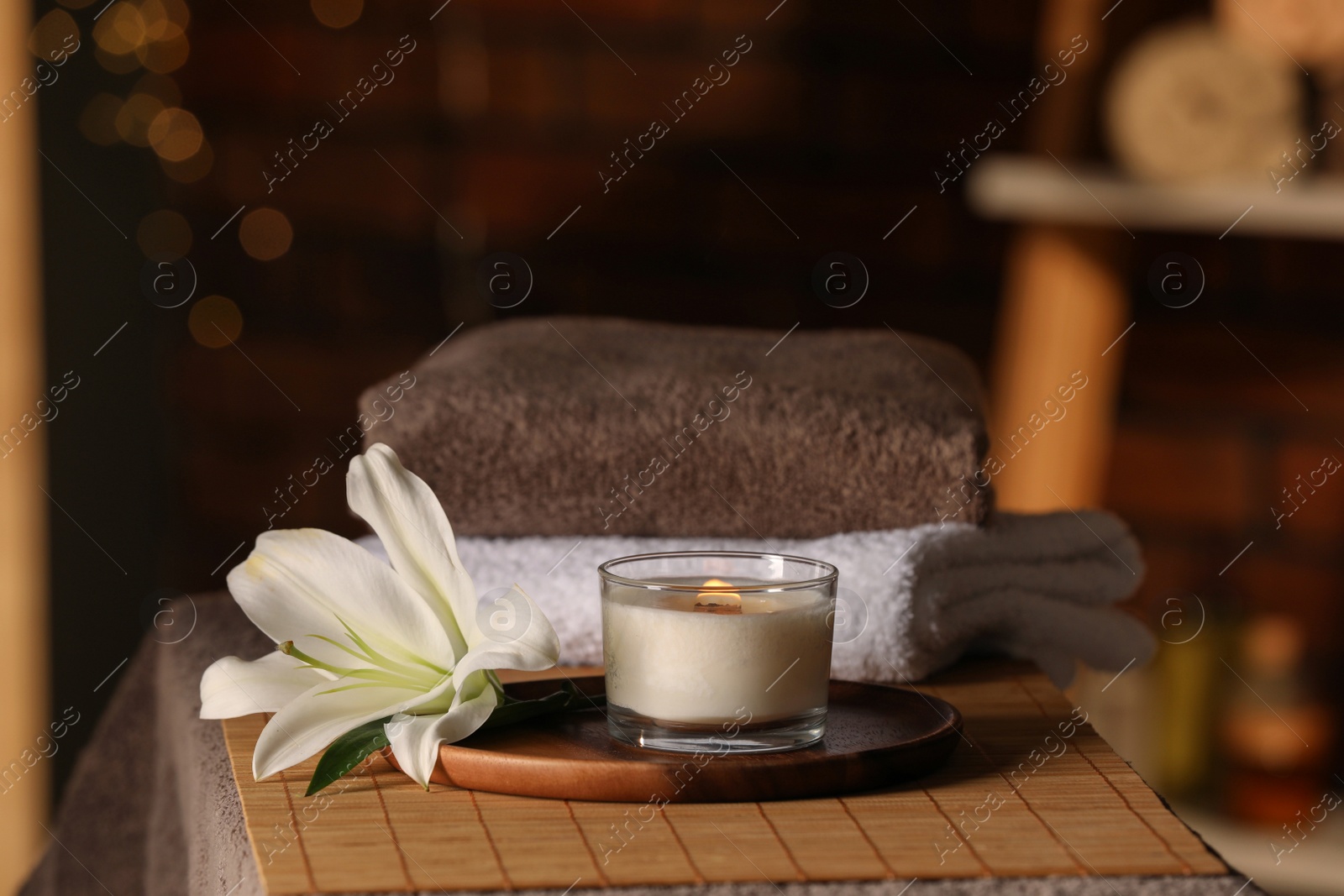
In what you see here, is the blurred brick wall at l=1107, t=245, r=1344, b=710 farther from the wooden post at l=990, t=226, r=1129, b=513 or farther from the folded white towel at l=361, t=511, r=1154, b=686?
the folded white towel at l=361, t=511, r=1154, b=686

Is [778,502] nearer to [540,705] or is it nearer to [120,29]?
[540,705]

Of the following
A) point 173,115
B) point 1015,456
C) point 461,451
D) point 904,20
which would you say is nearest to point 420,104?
point 173,115

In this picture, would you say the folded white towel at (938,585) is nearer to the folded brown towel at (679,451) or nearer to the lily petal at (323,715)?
the folded brown towel at (679,451)

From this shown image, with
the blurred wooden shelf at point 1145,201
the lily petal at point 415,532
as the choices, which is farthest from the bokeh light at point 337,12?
the lily petal at point 415,532

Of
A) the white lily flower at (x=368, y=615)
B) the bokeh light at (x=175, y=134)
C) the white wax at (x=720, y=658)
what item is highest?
the bokeh light at (x=175, y=134)

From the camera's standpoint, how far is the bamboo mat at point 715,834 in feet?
1.45

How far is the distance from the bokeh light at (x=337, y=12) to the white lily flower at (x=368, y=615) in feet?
3.22

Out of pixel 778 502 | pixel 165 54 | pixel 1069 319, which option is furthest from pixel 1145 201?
pixel 165 54

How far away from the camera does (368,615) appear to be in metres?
0.54

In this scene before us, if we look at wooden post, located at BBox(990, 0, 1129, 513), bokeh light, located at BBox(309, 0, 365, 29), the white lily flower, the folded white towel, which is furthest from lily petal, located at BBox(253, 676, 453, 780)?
bokeh light, located at BBox(309, 0, 365, 29)

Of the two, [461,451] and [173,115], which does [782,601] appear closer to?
[461,451]

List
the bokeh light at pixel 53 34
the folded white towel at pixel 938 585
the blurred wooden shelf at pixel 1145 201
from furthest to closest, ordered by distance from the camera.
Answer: the bokeh light at pixel 53 34
the blurred wooden shelf at pixel 1145 201
the folded white towel at pixel 938 585

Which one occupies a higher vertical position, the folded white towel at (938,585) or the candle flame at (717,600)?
the candle flame at (717,600)

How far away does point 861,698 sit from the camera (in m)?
0.60
